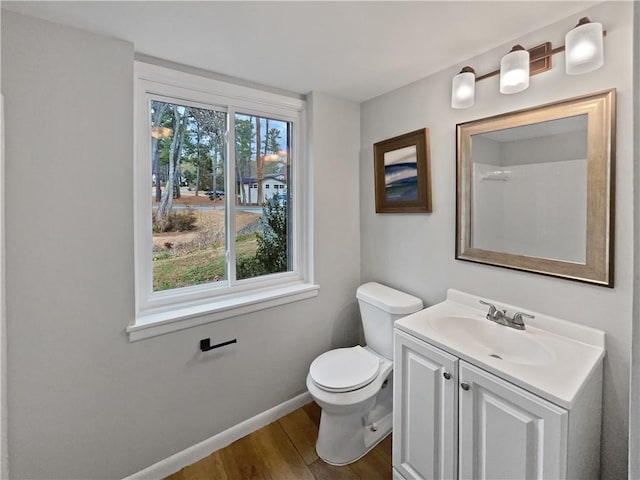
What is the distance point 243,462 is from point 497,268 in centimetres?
175

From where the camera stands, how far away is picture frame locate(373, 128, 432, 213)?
1.83m

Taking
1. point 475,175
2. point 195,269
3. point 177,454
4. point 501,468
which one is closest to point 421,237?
point 475,175

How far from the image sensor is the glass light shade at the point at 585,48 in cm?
108

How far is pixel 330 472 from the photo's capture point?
1.58 m

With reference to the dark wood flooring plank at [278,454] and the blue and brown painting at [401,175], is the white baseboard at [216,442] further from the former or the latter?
the blue and brown painting at [401,175]

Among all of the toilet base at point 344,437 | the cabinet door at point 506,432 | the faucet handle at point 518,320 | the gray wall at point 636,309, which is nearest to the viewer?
the gray wall at point 636,309

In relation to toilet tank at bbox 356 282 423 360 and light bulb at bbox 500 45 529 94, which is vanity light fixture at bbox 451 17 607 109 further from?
toilet tank at bbox 356 282 423 360

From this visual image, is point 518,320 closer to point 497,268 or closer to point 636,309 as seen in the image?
point 497,268

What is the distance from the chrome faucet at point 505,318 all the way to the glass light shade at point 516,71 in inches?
40.2

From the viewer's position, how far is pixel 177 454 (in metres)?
1.62

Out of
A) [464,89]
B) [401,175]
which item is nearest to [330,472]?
[401,175]

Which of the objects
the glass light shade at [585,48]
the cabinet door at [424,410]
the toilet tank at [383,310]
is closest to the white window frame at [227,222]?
the toilet tank at [383,310]

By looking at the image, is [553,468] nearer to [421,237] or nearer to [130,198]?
[421,237]

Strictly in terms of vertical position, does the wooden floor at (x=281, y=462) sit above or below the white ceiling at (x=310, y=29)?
below
